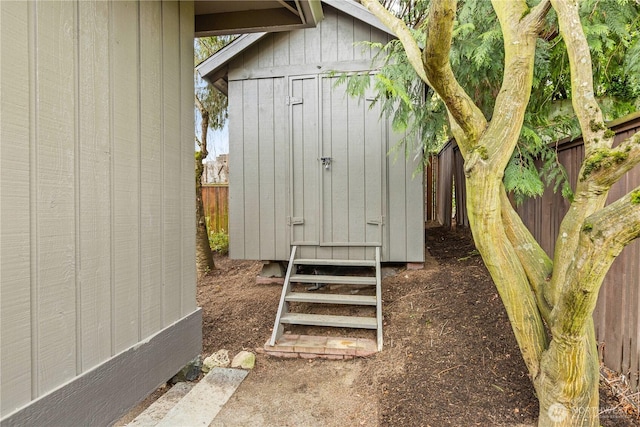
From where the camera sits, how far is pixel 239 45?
159 inches

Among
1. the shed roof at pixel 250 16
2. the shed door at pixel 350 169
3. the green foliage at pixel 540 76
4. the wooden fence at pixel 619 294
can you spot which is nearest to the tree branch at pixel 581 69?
the wooden fence at pixel 619 294

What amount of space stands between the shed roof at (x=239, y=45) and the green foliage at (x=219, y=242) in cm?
358

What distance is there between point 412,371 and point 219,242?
17.9 ft

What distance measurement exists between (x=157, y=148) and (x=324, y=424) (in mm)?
1955

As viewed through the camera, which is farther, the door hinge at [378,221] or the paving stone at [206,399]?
the door hinge at [378,221]

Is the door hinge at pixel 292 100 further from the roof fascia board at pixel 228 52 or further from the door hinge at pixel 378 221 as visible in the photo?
the door hinge at pixel 378 221

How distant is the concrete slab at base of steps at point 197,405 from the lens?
86.2 inches

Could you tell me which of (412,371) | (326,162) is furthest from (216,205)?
(412,371)

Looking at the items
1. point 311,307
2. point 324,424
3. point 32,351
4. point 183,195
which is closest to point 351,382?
point 324,424

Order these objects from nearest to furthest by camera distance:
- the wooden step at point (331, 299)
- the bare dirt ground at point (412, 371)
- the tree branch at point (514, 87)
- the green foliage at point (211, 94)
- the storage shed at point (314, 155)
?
the tree branch at point (514, 87) < the bare dirt ground at point (412, 371) < the wooden step at point (331, 299) < the storage shed at point (314, 155) < the green foliage at point (211, 94)

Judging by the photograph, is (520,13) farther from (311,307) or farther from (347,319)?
(311,307)

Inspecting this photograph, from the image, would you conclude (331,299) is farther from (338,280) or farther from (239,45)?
(239,45)

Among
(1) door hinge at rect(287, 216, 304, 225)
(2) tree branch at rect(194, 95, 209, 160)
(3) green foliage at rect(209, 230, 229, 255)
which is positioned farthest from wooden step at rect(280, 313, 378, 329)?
(3) green foliage at rect(209, 230, 229, 255)

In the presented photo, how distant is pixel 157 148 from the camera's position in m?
2.11
